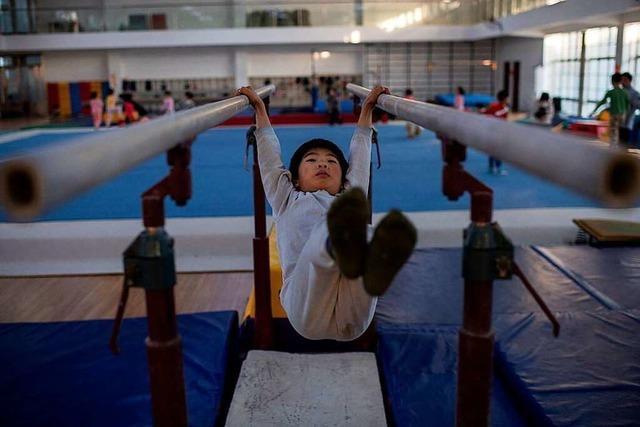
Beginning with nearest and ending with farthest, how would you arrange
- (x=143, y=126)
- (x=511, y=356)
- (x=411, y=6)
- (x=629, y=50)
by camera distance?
(x=143, y=126), (x=511, y=356), (x=629, y=50), (x=411, y=6)

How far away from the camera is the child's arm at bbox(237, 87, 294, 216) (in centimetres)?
267

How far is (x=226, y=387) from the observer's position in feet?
11.0

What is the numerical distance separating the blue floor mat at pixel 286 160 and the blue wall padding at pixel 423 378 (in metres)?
2.28

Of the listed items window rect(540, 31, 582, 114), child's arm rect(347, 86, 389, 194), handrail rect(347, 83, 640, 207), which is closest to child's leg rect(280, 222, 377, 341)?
handrail rect(347, 83, 640, 207)

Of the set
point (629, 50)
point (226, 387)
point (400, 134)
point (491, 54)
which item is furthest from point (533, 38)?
point (226, 387)

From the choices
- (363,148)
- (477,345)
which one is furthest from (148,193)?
(363,148)

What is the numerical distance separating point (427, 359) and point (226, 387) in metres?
1.09

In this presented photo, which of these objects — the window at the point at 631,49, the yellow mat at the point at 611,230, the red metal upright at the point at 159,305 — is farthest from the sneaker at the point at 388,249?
the window at the point at 631,49

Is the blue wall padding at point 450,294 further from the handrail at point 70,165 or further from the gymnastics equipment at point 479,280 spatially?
the handrail at point 70,165

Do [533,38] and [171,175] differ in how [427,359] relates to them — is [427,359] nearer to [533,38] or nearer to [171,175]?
[171,175]

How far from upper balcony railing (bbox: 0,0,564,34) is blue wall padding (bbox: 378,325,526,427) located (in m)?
17.5

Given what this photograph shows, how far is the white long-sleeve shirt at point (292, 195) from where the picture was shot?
7.84 ft

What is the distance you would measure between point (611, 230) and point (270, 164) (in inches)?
150

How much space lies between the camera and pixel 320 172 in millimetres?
2658
